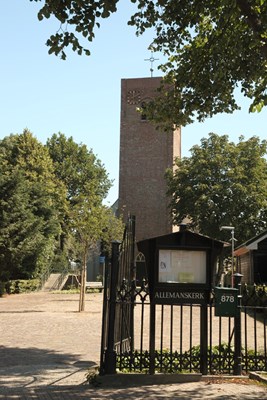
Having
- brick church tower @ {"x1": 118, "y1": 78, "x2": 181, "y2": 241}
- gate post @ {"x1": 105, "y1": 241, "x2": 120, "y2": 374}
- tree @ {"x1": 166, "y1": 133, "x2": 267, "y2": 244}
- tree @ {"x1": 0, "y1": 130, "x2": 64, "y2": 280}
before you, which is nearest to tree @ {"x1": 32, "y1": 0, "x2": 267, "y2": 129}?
gate post @ {"x1": 105, "y1": 241, "x2": 120, "y2": 374}

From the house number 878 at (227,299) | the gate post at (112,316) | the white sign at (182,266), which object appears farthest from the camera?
the house number 878 at (227,299)

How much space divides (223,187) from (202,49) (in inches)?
1290

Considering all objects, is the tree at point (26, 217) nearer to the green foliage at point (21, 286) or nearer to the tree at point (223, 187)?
the green foliage at point (21, 286)

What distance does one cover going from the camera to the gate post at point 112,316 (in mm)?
7277

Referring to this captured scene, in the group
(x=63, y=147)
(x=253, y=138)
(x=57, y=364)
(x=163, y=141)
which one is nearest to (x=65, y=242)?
(x=63, y=147)

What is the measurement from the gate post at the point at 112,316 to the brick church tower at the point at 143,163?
46.2 m

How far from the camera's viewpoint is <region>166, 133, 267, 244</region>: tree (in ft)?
141

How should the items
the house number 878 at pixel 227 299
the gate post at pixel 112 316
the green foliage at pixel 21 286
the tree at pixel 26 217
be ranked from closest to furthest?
the gate post at pixel 112 316, the house number 878 at pixel 227 299, the green foliage at pixel 21 286, the tree at pixel 26 217

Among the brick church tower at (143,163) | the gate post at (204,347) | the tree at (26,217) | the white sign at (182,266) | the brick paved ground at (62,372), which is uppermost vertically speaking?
the brick church tower at (143,163)

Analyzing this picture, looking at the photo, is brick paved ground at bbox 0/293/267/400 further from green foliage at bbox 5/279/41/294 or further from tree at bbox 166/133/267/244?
tree at bbox 166/133/267/244

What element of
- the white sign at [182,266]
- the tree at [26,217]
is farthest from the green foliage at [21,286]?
the white sign at [182,266]

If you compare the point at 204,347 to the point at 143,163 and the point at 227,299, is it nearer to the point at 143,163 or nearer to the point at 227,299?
the point at 227,299

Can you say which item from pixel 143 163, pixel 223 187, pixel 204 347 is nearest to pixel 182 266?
pixel 204 347

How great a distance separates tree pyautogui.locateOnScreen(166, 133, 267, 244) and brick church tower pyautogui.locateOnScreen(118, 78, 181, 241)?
25.3 feet
